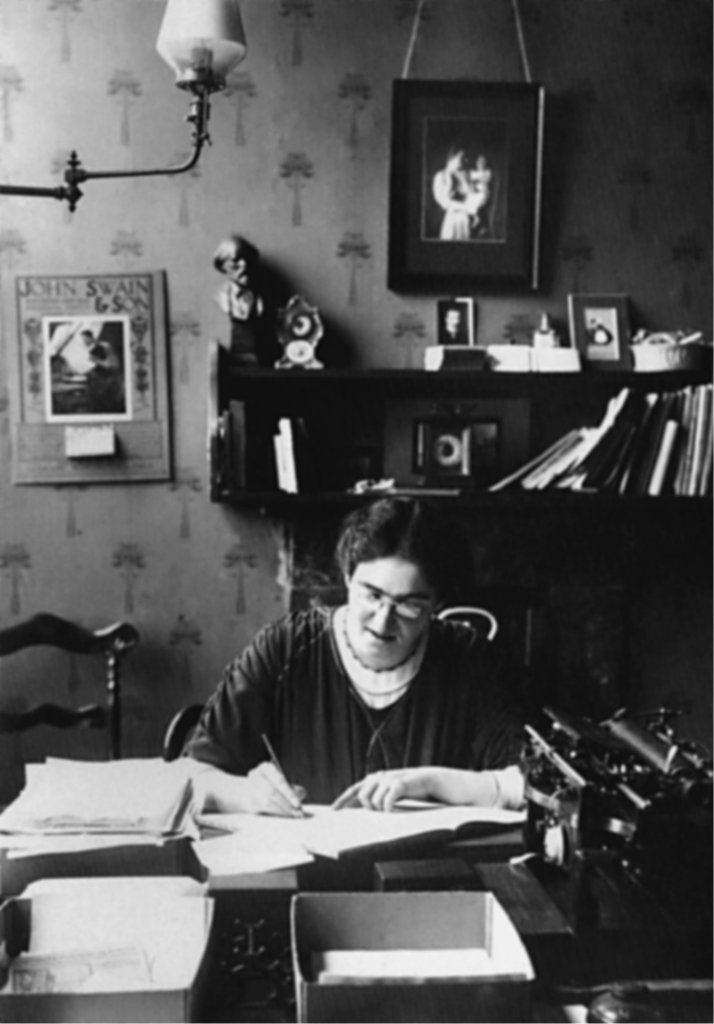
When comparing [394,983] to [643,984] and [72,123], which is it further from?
[72,123]

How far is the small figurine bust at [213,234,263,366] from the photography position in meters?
3.07

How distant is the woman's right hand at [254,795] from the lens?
5.24ft

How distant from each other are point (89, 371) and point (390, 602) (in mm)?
1518

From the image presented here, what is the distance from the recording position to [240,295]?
121 inches

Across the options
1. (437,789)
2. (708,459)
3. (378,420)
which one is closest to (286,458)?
(378,420)

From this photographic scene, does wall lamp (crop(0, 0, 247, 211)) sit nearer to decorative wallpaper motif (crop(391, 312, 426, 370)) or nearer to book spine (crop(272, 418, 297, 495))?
book spine (crop(272, 418, 297, 495))

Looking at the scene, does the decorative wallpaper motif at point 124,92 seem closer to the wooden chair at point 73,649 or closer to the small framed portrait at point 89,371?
the small framed portrait at point 89,371

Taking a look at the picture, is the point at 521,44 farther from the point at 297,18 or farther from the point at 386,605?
the point at 386,605

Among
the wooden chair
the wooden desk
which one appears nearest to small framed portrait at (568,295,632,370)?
the wooden chair

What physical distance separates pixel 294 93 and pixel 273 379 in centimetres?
80

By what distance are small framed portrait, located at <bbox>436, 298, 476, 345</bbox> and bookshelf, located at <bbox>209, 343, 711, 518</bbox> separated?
136 millimetres

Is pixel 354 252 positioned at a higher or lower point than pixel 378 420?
higher

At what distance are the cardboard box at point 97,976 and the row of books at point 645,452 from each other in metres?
2.19

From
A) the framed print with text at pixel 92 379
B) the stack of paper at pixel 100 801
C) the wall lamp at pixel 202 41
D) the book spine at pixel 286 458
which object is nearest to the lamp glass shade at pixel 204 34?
the wall lamp at pixel 202 41
